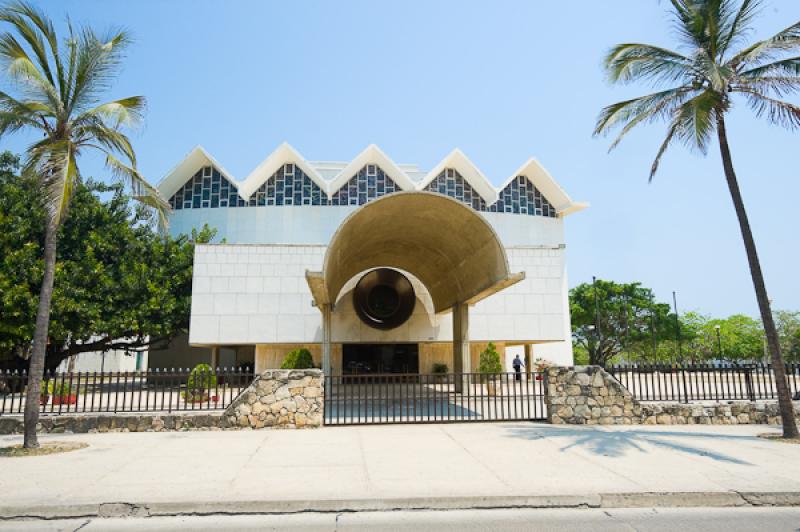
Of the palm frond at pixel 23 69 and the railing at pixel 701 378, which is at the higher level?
the palm frond at pixel 23 69

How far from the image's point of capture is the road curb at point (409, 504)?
5941 millimetres

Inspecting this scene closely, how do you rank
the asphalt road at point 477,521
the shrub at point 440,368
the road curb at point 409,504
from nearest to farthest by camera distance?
the asphalt road at point 477,521, the road curb at point 409,504, the shrub at point 440,368

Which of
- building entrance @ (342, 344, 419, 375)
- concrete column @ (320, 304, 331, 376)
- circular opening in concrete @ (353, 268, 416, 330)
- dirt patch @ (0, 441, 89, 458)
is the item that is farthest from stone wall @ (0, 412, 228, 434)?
building entrance @ (342, 344, 419, 375)

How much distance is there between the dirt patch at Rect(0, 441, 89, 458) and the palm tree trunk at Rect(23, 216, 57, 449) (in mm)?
175

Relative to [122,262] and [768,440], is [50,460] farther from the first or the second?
[122,262]

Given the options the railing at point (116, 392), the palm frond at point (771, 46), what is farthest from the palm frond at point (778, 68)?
the railing at point (116, 392)

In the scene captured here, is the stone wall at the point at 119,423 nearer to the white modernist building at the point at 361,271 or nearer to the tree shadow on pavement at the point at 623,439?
the white modernist building at the point at 361,271

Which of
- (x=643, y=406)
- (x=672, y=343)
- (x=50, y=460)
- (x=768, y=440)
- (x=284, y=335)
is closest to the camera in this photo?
(x=50, y=460)

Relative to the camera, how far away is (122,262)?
24.7 meters

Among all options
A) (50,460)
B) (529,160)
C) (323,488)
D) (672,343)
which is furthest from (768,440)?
(672,343)

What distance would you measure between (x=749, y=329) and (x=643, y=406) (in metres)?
55.6

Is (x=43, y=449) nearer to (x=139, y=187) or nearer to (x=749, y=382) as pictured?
(x=139, y=187)

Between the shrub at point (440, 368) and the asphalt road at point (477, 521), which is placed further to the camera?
the shrub at point (440, 368)

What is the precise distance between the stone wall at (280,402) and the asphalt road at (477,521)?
5939 millimetres
